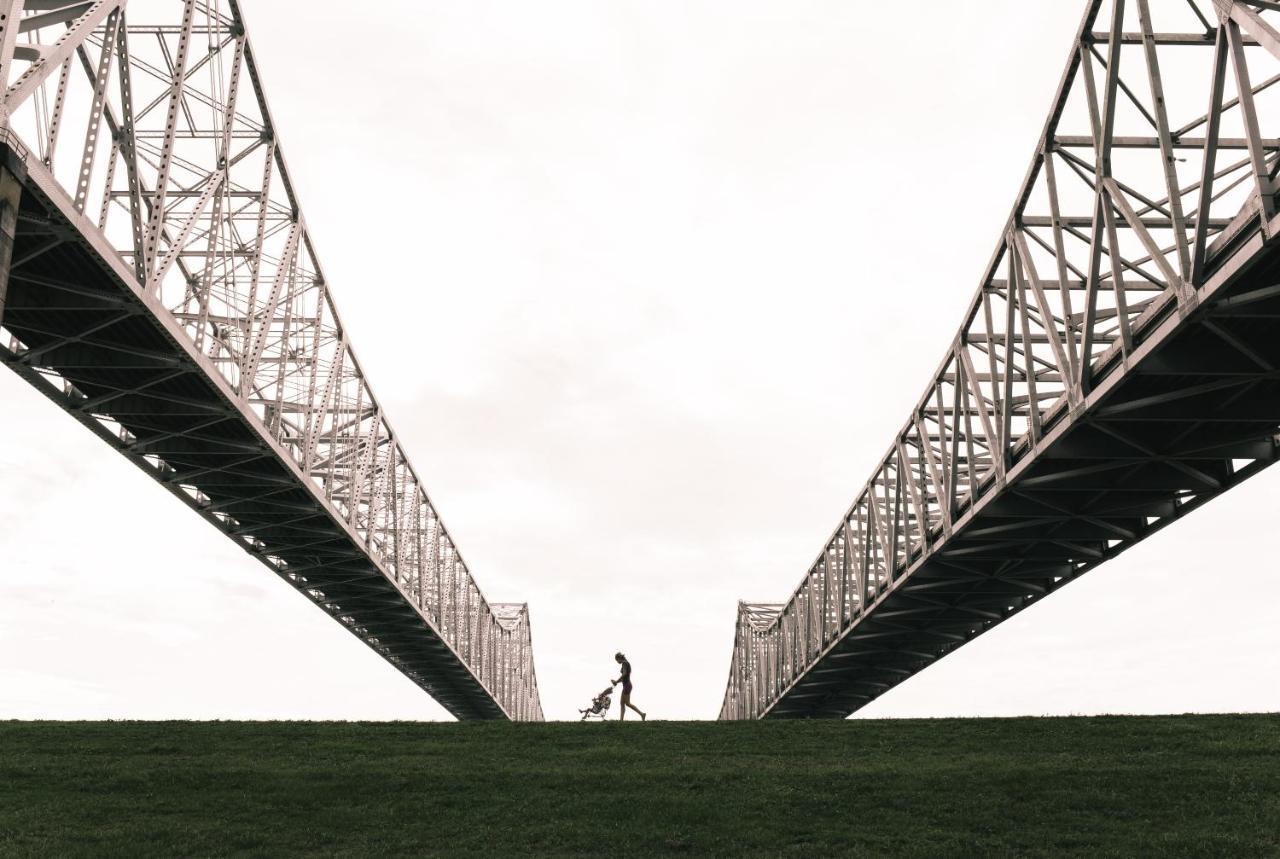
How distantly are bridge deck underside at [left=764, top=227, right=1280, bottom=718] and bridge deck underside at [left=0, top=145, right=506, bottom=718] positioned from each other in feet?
64.4

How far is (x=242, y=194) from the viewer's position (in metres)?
32.6

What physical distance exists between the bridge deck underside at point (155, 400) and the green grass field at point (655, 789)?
846cm

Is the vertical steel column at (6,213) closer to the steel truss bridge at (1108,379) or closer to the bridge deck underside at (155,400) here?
the bridge deck underside at (155,400)

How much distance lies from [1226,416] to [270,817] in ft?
→ 65.9

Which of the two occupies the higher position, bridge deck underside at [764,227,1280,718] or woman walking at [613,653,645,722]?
bridge deck underside at [764,227,1280,718]

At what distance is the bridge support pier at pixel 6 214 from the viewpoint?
16.2 metres

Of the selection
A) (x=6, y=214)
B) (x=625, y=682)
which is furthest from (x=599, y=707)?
(x=6, y=214)

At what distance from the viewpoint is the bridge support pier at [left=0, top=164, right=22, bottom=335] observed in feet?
53.2

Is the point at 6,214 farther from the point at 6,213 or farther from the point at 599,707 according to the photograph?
the point at 599,707

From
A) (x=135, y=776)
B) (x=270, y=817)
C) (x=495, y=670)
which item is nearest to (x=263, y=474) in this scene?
(x=135, y=776)

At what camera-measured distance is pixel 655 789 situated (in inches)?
703

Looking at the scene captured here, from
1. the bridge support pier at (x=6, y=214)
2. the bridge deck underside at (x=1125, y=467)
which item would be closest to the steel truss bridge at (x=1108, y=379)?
the bridge deck underside at (x=1125, y=467)

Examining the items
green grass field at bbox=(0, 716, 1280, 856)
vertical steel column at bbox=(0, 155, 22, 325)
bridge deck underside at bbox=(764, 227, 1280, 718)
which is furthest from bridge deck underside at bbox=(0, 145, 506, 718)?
bridge deck underside at bbox=(764, 227, 1280, 718)

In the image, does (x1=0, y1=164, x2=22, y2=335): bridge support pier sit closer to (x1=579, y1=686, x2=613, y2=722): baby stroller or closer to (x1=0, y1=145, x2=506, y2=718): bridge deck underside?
(x1=0, y1=145, x2=506, y2=718): bridge deck underside
